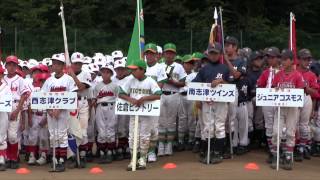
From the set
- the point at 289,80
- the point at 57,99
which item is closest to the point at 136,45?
the point at 57,99

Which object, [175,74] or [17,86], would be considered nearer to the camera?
[17,86]

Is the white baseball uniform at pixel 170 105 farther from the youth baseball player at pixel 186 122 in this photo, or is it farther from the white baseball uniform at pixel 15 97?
the white baseball uniform at pixel 15 97

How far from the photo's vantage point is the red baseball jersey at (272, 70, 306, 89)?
1248 cm

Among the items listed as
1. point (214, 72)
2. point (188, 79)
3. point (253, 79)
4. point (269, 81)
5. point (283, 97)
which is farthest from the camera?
point (188, 79)

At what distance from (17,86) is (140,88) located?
259 cm

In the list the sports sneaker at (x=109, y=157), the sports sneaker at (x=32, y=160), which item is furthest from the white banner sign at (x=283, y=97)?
the sports sneaker at (x=32, y=160)

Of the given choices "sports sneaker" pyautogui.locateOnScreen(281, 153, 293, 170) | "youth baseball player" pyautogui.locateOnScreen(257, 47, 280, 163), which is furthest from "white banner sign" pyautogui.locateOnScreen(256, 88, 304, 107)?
"sports sneaker" pyautogui.locateOnScreen(281, 153, 293, 170)

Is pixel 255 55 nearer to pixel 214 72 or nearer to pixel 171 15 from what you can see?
pixel 214 72

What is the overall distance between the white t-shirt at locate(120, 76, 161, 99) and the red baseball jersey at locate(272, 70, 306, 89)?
2425 millimetres

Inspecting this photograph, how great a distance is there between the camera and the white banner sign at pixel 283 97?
12.3m

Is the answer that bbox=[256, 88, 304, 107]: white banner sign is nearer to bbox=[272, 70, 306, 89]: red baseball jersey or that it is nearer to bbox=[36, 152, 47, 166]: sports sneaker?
bbox=[272, 70, 306, 89]: red baseball jersey

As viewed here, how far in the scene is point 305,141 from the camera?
45.3ft

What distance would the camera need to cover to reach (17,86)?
12.9 m

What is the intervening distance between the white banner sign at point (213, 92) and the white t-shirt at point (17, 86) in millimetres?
3452
